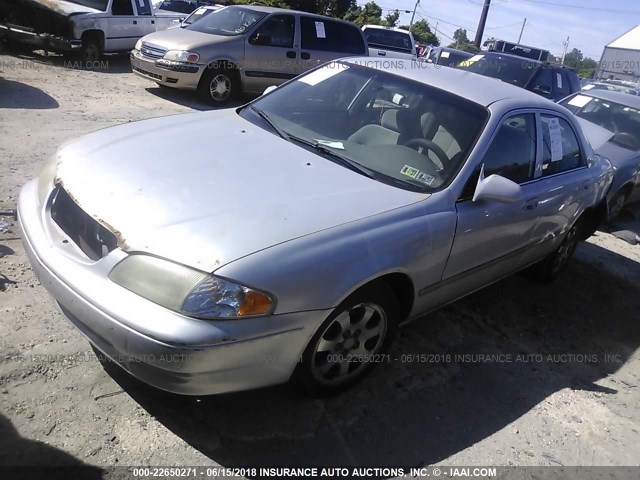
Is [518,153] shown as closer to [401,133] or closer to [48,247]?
[401,133]

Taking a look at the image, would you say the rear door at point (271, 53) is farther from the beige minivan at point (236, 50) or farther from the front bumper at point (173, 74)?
the front bumper at point (173, 74)

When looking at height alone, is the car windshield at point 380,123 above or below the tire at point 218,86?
above

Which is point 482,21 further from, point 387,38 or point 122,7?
point 122,7

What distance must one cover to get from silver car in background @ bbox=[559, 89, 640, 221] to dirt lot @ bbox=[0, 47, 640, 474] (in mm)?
2881

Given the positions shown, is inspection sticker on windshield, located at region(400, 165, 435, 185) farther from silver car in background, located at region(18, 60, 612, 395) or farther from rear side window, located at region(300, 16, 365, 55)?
rear side window, located at region(300, 16, 365, 55)

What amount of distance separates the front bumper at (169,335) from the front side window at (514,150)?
1.63m

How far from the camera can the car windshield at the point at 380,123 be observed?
3.25 m

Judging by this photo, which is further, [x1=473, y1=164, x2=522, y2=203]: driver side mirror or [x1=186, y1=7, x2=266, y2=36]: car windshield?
[x1=186, y1=7, x2=266, y2=36]: car windshield

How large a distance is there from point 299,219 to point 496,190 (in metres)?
1.22

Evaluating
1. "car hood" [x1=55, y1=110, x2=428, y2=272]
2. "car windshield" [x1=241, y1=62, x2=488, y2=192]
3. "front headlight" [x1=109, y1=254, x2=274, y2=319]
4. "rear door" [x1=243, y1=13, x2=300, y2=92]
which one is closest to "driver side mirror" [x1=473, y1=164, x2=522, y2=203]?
"car windshield" [x1=241, y1=62, x2=488, y2=192]

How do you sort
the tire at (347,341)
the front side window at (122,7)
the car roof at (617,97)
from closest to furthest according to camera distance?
1. the tire at (347,341)
2. the car roof at (617,97)
3. the front side window at (122,7)

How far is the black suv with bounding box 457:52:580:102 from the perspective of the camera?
422 inches

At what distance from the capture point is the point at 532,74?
10719 mm

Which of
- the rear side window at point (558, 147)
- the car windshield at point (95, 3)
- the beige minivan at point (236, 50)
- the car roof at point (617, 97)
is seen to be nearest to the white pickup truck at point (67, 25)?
the car windshield at point (95, 3)
